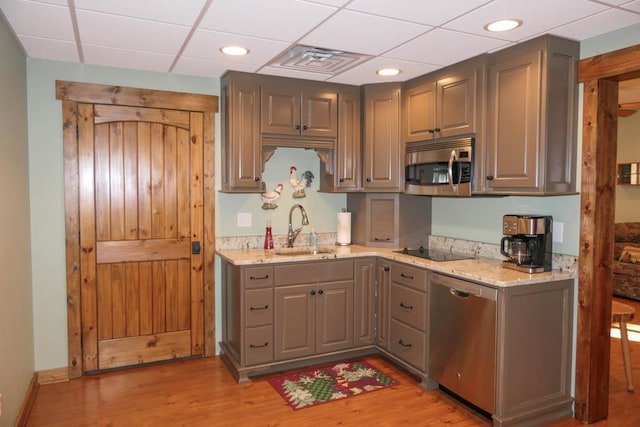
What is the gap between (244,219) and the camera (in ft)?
13.1

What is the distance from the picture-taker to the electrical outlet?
9.75 ft

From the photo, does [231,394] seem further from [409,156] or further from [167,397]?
[409,156]

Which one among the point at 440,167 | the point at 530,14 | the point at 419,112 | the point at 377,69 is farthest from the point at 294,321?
the point at 530,14

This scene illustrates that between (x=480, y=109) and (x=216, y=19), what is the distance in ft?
6.02

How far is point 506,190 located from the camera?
2975 millimetres

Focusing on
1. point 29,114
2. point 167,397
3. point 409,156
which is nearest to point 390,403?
point 167,397

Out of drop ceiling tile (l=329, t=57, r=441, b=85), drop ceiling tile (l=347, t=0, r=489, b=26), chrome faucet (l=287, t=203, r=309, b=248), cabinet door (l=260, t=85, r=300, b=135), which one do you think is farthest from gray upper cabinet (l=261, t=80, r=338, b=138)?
drop ceiling tile (l=347, t=0, r=489, b=26)

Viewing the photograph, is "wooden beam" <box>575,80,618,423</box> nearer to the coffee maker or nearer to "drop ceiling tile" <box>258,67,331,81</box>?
the coffee maker

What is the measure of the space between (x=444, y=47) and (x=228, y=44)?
140 centimetres

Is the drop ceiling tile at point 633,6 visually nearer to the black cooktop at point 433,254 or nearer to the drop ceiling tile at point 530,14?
the drop ceiling tile at point 530,14

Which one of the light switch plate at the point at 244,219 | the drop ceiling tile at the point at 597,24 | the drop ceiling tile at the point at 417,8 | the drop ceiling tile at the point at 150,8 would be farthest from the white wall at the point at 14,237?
the drop ceiling tile at the point at 597,24

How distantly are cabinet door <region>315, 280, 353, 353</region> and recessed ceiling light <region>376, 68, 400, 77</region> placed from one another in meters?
1.70

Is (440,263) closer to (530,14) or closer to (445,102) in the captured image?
(445,102)

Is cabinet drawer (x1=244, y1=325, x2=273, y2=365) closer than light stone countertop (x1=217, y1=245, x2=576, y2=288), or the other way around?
light stone countertop (x1=217, y1=245, x2=576, y2=288)
